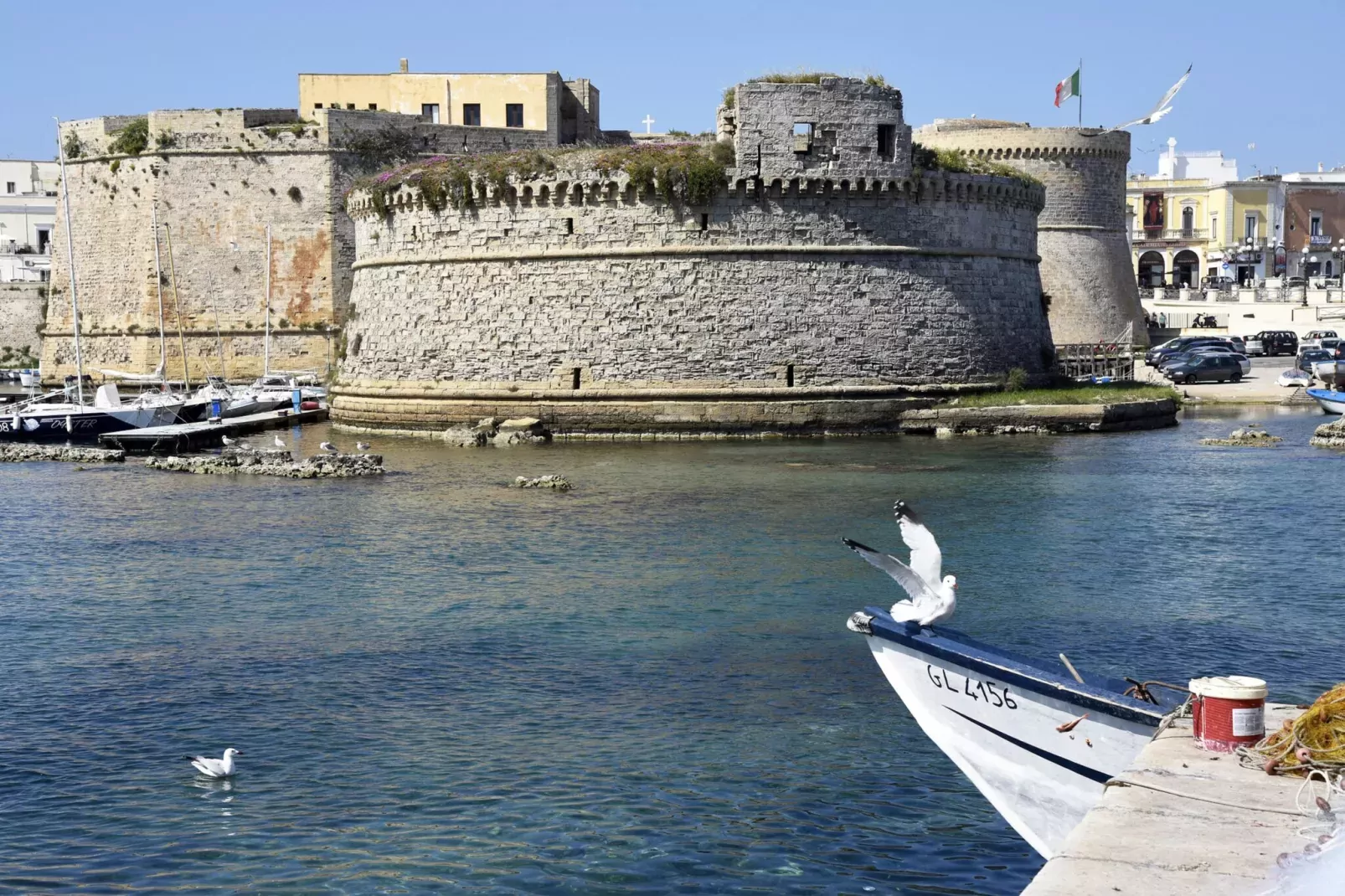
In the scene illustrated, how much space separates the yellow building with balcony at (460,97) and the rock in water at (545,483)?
17599 mm

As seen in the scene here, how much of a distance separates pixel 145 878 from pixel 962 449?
17132 millimetres

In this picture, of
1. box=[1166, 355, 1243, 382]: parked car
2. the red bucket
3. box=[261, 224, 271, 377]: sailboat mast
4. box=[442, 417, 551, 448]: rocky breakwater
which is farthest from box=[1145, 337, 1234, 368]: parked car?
the red bucket

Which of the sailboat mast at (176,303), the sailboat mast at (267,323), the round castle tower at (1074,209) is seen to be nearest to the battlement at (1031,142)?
the round castle tower at (1074,209)

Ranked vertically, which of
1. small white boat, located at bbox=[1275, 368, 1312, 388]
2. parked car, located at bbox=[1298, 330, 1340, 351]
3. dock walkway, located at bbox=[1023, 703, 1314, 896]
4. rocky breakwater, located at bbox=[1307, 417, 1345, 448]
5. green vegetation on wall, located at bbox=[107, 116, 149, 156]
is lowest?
dock walkway, located at bbox=[1023, 703, 1314, 896]

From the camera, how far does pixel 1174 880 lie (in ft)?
15.9

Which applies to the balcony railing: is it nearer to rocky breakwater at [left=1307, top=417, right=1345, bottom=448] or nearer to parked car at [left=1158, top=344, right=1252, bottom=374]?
parked car at [left=1158, top=344, right=1252, bottom=374]

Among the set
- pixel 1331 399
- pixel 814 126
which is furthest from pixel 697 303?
pixel 1331 399

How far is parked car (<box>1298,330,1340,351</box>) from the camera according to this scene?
137ft

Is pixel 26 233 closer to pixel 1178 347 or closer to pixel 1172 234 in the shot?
pixel 1178 347

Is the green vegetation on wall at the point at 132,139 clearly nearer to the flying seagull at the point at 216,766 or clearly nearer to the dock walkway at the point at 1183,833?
the flying seagull at the point at 216,766

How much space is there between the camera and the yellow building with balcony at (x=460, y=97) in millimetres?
35938

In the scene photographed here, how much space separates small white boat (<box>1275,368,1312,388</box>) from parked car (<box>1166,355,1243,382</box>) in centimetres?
159

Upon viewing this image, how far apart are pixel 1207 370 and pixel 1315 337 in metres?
11.9

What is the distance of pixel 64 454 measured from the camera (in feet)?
80.9
